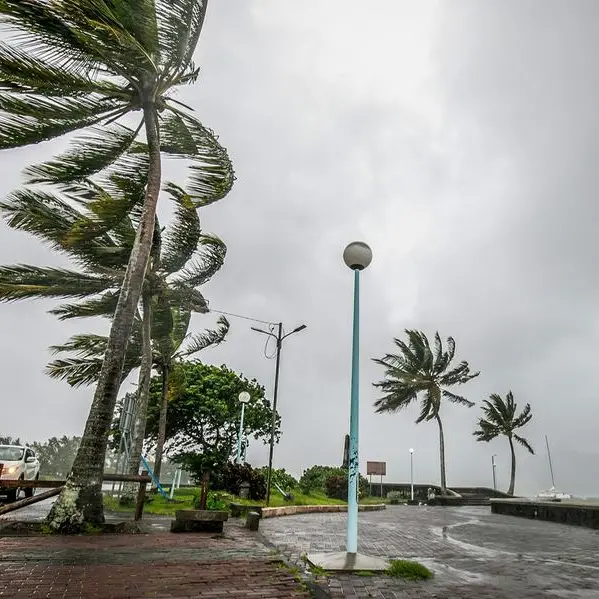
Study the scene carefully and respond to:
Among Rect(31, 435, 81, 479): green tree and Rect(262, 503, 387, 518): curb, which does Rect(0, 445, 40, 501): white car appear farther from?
Rect(31, 435, 81, 479): green tree

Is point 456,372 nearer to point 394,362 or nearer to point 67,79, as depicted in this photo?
point 394,362

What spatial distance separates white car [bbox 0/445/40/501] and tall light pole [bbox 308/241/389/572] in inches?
417

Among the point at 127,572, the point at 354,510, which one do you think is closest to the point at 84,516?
the point at 127,572

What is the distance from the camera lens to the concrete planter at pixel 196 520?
855cm

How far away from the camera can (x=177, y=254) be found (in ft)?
50.6

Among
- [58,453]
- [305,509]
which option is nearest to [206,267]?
[305,509]

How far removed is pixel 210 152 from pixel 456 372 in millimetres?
29473

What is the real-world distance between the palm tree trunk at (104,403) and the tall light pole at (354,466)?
466 cm

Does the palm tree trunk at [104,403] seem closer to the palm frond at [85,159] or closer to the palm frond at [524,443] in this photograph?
the palm frond at [85,159]

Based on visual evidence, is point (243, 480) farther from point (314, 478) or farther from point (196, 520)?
point (314, 478)

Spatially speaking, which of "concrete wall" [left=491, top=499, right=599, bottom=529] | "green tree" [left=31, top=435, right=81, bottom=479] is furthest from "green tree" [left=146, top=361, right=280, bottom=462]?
"green tree" [left=31, top=435, right=81, bottom=479]

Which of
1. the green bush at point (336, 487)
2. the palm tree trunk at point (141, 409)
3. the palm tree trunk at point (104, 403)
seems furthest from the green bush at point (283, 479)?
the palm tree trunk at point (104, 403)

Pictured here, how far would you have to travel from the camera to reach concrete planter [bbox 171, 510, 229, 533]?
8.55 m

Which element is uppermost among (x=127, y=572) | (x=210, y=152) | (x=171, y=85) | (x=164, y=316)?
(x=171, y=85)
